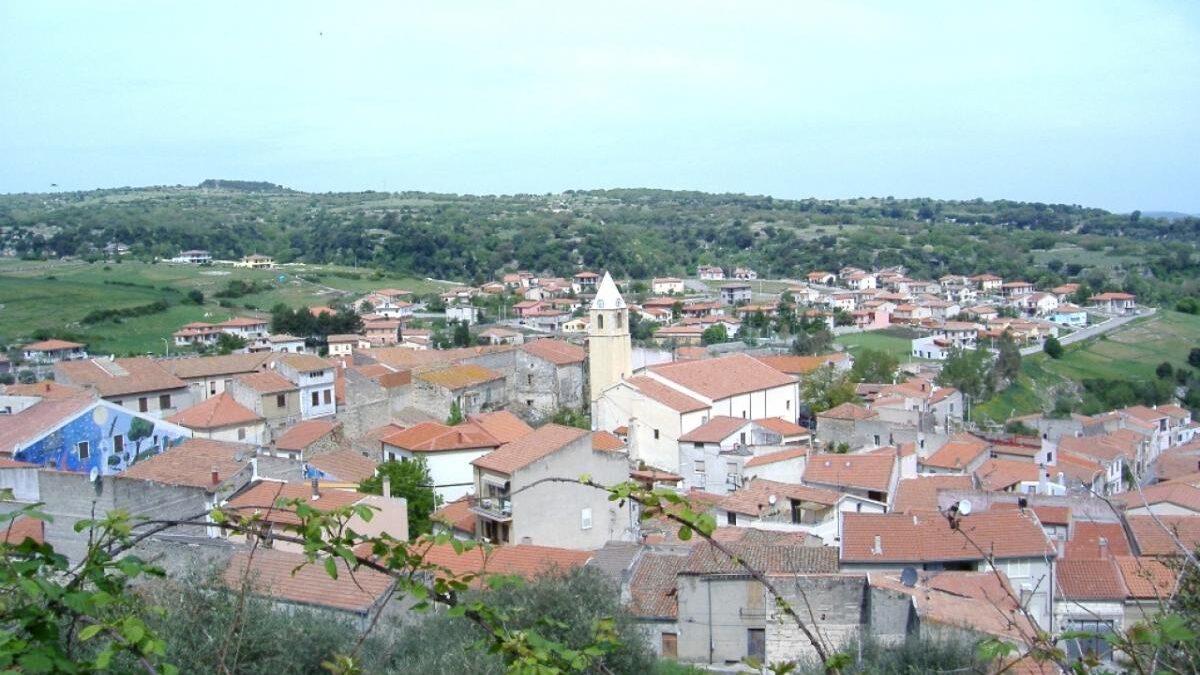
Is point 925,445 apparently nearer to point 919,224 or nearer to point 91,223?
point 91,223

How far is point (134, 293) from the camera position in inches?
2552

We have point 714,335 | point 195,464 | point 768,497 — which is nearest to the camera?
point 195,464

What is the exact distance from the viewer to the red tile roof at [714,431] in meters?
26.7

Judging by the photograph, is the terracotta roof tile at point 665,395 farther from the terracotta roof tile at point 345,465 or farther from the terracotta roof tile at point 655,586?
the terracotta roof tile at point 655,586

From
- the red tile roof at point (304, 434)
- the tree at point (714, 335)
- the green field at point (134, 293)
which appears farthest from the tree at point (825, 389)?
the green field at point (134, 293)

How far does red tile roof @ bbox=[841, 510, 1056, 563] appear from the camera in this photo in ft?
47.9

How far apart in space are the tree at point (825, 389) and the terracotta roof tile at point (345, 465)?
18.3 metres

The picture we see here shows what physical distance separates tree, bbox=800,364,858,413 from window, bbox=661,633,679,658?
24.2m

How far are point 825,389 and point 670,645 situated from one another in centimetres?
2619

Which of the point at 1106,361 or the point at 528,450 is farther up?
the point at 528,450

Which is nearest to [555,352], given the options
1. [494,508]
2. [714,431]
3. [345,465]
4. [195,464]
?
[714,431]

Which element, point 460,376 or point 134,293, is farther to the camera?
point 134,293

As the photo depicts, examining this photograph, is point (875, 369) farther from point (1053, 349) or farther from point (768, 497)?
point (768, 497)

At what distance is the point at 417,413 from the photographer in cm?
3047
